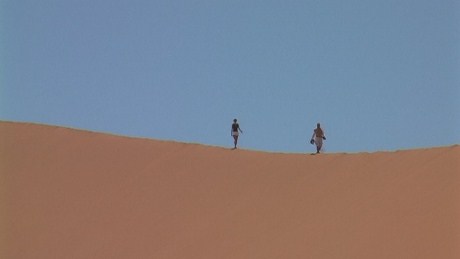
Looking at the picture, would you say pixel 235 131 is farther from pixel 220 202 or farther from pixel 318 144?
pixel 220 202

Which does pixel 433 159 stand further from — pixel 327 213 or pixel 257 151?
pixel 257 151

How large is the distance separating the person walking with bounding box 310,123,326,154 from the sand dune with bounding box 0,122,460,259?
601mm

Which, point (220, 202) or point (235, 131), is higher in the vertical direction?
point (235, 131)

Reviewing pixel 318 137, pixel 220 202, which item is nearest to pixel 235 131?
pixel 318 137

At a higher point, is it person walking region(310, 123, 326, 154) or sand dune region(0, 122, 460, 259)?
person walking region(310, 123, 326, 154)

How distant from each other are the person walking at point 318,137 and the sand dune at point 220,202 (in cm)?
60

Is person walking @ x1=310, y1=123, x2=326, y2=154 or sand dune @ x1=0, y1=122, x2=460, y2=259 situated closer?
sand dune @ x1=0, y1=122, x2=460, y2=259

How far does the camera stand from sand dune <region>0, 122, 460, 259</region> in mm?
11984

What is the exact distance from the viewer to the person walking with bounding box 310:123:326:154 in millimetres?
17031

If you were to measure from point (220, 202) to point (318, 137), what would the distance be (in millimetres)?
3691

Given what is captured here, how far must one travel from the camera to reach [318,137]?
17.1 m

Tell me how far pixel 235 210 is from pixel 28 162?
469 cm

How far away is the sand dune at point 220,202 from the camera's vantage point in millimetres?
11984

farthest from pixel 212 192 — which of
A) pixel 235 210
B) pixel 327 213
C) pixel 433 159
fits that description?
pixel 433 159
